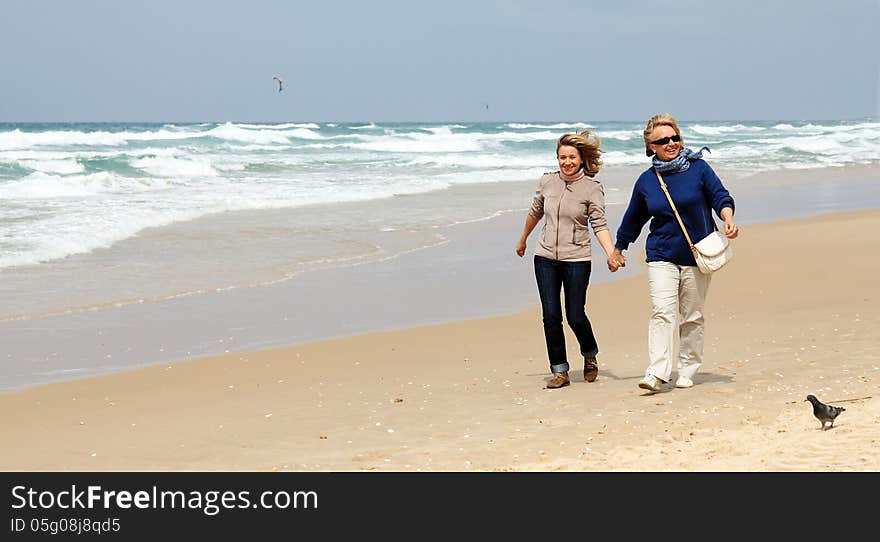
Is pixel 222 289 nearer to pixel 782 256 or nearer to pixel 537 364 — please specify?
pixel 537 364

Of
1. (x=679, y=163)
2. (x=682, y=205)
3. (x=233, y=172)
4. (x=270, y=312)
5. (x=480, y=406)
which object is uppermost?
(x=679, y=163)

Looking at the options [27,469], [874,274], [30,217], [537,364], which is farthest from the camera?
[30,217]

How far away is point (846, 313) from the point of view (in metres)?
8.16

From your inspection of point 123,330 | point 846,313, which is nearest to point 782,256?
point 846,313

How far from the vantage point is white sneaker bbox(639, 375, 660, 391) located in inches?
233

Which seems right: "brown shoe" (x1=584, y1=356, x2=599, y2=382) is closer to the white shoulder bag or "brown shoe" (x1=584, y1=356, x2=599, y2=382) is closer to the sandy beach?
the sandy beach

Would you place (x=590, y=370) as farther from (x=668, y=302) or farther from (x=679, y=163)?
(x=679, y=163)

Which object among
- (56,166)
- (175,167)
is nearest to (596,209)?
(175,167)

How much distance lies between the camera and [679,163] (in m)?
5.86

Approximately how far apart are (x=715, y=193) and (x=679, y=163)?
24 centimetres

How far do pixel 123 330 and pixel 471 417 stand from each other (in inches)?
153

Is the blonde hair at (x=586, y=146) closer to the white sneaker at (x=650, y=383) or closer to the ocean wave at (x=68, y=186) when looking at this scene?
the white sneaker at (x=650, y=383)

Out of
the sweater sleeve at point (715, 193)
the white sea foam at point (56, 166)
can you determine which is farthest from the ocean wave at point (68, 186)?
the sweater sleeve at point (715, 193)

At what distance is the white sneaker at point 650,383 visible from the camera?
19.4ft
